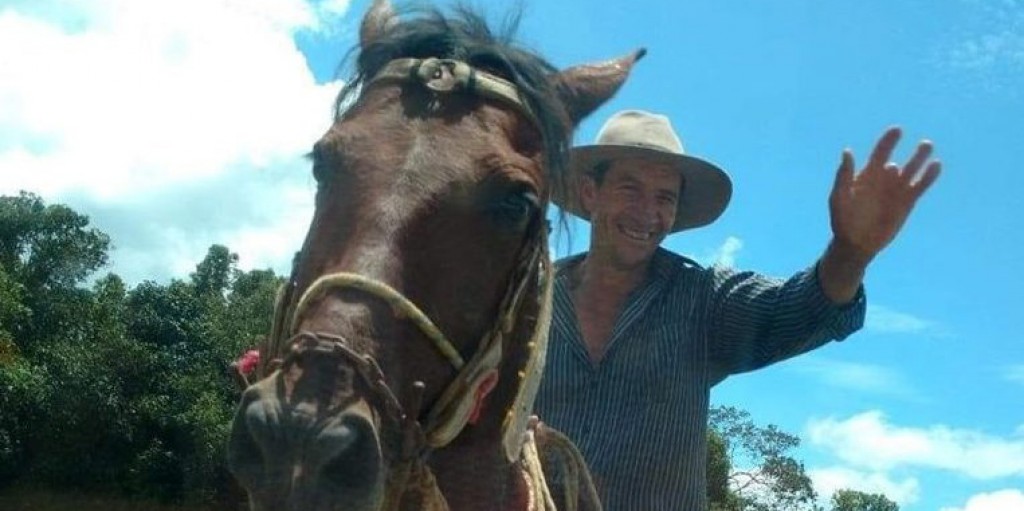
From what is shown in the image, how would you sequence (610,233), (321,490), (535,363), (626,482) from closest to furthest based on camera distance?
(321,490) < (535,363) < (626,482) < (610,233)

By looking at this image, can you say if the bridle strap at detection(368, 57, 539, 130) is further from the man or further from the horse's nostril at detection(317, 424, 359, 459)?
the horse's nostril at detection(317, 424, 359, 459)

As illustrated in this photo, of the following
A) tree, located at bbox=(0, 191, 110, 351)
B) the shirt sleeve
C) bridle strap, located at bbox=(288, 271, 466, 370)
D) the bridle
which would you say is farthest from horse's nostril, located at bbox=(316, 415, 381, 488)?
tree, located at bbox=(0, 191, 110, 351)

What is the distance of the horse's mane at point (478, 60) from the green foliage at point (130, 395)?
110 feet

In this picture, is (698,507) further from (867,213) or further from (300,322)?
(300,322)

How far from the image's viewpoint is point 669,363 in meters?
4.57

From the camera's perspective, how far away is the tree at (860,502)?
1364 inches

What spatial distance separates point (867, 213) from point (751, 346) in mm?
904

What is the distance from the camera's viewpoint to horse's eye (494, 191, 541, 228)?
3.09 meters

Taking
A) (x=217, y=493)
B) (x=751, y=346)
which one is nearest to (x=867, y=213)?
(x=751, y=346)

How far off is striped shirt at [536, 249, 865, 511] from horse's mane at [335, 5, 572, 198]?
1.27 meters

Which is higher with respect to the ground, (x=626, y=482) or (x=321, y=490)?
(x=626, y=482)

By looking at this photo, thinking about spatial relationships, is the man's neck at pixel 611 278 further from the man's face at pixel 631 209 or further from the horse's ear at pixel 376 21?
the horse's ear at pixel 376 21

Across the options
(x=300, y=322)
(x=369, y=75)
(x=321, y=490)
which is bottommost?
(x=321, y=490)

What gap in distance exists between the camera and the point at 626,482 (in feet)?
14.7
